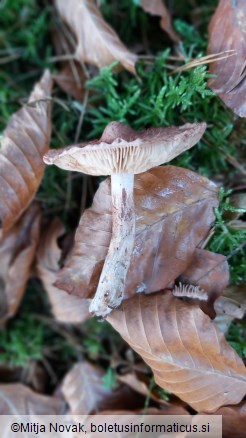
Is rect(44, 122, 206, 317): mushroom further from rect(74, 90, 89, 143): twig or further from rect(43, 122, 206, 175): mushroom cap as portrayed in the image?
rect(74, 90, 89, 143): twig

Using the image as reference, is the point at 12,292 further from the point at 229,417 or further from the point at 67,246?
the point at 229,417

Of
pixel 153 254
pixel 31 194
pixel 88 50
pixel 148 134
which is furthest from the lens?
pixel 88 50

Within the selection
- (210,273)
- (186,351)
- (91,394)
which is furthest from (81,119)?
(91,394)

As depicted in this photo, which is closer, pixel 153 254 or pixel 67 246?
pixel 153 254

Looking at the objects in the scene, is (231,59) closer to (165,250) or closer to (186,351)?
(165,250)

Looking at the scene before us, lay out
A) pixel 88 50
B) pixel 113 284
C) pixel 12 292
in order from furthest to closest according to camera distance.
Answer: pixel 12 292
pixel 88 50
pixel 113 284

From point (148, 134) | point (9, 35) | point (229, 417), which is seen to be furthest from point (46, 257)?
point (9, 35)

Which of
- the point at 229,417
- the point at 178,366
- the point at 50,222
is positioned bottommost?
the point at 229,417

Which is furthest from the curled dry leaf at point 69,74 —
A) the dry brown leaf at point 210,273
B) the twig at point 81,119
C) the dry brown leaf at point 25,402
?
the dry brown leaf at point 25,402
